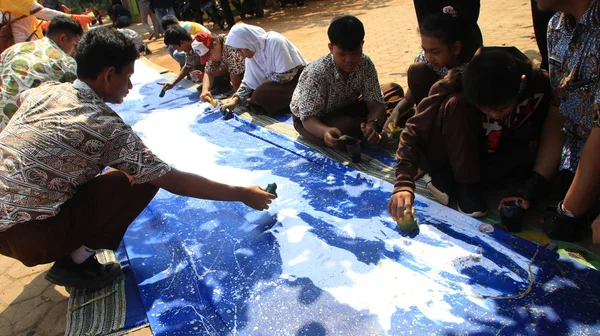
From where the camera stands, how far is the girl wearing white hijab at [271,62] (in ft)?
11.9

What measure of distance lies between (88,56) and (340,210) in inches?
53.1

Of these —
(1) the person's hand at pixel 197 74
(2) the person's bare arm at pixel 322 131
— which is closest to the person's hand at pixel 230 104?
(1) the person's hand at pixel 197 74

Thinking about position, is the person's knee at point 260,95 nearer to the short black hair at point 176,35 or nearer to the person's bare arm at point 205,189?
the short black hair at point 176,35

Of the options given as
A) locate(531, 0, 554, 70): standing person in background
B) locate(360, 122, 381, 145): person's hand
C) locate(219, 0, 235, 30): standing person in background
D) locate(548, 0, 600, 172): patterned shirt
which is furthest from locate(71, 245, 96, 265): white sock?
locate(219, 0, 235, 30): standing person in background

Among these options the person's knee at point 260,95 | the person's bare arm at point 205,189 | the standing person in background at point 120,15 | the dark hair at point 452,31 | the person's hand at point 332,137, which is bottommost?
the standing person in background at point 120,15

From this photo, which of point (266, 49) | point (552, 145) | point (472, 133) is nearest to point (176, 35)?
point (266, 49)

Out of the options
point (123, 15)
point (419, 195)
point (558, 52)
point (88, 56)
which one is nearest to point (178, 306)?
point (88, 56)

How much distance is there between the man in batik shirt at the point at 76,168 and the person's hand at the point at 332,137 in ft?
2.62

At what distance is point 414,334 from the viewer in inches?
59.8

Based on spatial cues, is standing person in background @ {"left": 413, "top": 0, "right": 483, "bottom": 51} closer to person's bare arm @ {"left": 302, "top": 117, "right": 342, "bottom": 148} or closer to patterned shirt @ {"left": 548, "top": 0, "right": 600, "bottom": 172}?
patterned shirt @ {"left": 548, "top": 0, "right": 600, "bottom": 172}

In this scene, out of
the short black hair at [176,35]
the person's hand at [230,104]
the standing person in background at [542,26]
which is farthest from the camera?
the short black hair at [176,35]

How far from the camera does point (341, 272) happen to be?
186 cm

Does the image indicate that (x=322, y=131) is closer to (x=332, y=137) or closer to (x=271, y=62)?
(x=332, y=137)

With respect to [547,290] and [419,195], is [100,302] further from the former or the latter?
[547,290]
